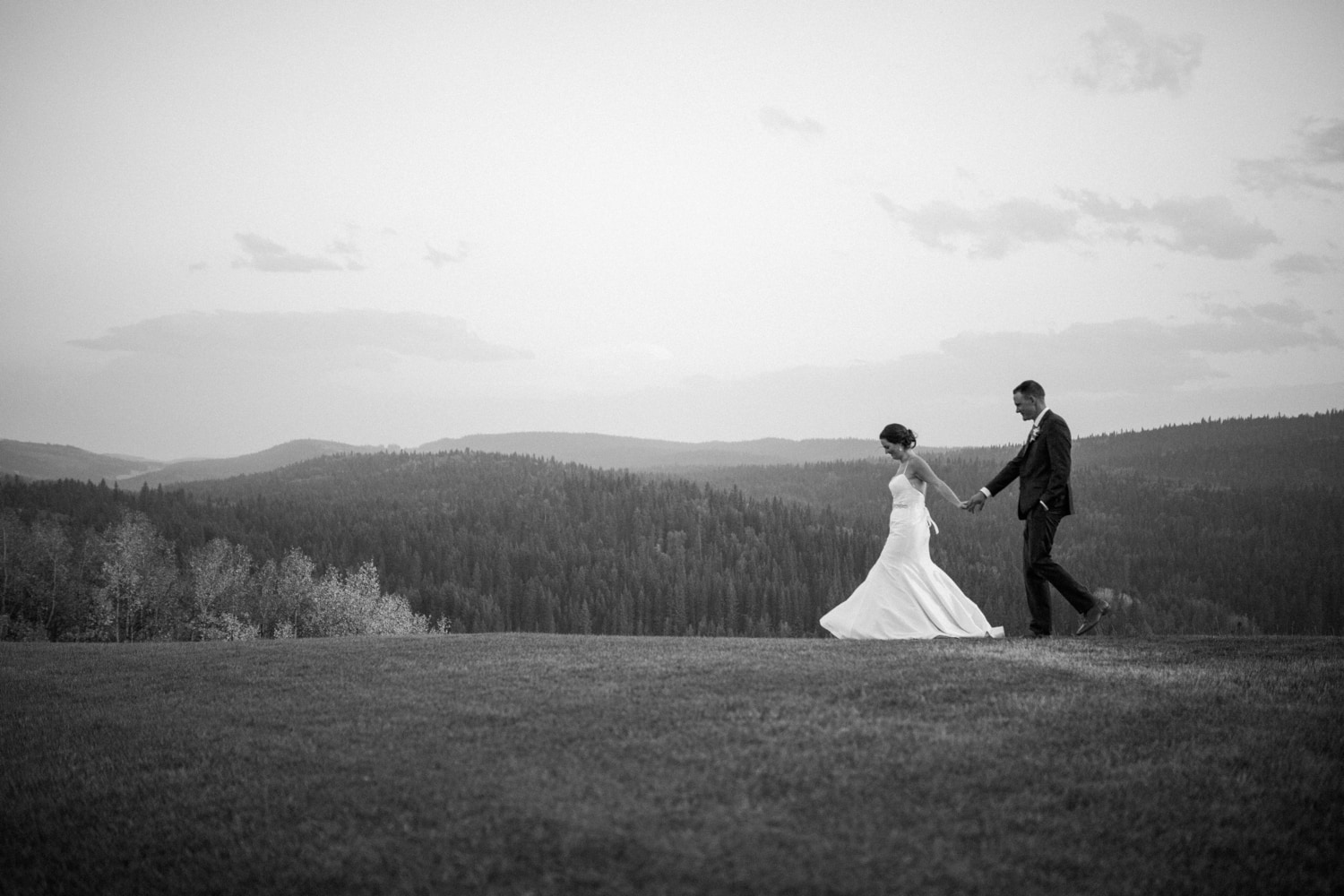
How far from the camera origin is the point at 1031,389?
646 inches

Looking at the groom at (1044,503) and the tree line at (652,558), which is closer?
the groom at (1044,503)

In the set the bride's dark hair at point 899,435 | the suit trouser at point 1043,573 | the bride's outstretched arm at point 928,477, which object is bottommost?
the suit trouser at point 1043,573

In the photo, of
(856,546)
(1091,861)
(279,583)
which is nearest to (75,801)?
(1091,861)

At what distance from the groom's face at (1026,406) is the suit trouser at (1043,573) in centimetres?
198

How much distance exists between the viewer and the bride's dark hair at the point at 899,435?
58.6 ft

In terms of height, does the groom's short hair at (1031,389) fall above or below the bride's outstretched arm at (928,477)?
above

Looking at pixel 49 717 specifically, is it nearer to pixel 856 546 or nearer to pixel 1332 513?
pixel 856 546

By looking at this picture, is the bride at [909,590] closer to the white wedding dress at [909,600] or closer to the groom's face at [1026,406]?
the white wedding dress at [909,600]

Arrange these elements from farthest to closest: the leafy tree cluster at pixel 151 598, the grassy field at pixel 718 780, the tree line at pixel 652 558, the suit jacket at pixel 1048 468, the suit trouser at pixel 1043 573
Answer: the tree line at pixel 652 558
the leafy tree cluster at pixel 151 598
the suit jacket at pixel 1048 468
the suit trouser at pixel 1043 573
the grassy field at pixel 718 780

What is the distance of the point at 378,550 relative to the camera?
458 feet

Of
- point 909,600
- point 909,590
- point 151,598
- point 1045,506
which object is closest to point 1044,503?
point 1045,506

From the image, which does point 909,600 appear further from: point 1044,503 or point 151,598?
point 151,598

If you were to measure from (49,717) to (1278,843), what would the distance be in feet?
51.2

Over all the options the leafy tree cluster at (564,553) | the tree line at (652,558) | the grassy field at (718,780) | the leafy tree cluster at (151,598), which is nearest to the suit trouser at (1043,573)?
the grassy field at (718,780)
